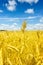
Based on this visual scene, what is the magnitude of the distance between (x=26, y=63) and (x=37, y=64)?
0.41ft

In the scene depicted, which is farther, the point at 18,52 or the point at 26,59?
the point at 18,52

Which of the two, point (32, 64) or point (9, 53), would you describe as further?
point (9, 53)

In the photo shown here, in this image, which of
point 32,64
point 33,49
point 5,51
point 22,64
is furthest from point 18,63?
point 33,49

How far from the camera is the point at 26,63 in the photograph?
64.8 inches

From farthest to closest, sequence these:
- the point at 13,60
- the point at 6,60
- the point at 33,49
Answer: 1. the point at 33,49
2. the point at 13,60
3. the point at 6,60

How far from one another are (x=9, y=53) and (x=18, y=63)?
0.89 feet

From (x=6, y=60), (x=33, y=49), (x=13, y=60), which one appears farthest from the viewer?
(x=33, y=49)

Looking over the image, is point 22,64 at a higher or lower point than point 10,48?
lower

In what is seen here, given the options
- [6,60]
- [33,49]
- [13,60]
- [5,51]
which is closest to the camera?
[6,60]

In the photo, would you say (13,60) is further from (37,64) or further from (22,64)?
(37,64)

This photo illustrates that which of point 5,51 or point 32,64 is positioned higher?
point 5,51

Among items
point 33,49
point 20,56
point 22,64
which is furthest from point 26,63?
point 33,49

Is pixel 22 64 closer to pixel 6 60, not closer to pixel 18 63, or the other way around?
pixel 18 63

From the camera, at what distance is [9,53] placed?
6.01ft
